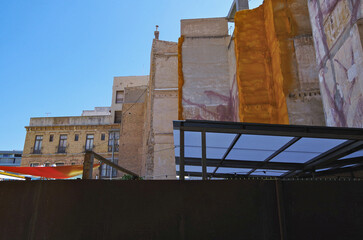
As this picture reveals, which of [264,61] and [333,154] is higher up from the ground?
[264,61]

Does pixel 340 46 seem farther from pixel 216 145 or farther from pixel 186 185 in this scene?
pixel 186 185

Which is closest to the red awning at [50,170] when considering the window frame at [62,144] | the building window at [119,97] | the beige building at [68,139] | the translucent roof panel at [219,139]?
the translucent roof panel at [219,139]

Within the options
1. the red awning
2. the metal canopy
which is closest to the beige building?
the red awning

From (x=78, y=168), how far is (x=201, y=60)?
10.5 m

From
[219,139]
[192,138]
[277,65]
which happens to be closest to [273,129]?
[219,139]

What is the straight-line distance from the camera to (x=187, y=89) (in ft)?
62.2

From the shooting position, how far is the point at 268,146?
6824mm

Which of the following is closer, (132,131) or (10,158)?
(132,131)

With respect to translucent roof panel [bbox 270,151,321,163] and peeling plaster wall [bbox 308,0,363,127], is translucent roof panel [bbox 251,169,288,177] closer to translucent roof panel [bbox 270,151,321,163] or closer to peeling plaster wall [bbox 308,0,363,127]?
translucent roof panel [bbox 270,151,321,163]

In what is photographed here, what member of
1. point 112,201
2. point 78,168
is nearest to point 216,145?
point 112,201

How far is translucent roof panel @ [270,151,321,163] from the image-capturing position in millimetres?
7346

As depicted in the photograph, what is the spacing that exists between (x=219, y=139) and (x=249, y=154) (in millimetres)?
1779

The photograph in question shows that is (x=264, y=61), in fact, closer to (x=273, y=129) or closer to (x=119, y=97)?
(x=273, y=129)

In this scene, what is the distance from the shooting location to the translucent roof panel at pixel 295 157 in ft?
24.1
